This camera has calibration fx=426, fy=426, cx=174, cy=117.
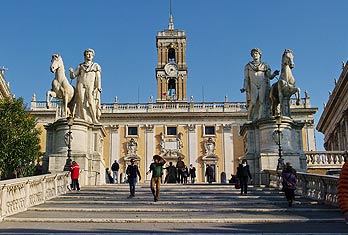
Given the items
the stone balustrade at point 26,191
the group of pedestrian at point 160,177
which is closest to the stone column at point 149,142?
the group of pedestrian at point 160,177

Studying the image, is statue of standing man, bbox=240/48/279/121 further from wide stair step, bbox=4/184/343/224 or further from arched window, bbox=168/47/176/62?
arched window, bbox=168/47/176/62

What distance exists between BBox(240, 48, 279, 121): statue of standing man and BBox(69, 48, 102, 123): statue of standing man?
7.31m

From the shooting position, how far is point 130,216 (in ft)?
34.2

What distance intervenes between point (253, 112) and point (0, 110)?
794 inches

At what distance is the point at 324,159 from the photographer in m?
21.6

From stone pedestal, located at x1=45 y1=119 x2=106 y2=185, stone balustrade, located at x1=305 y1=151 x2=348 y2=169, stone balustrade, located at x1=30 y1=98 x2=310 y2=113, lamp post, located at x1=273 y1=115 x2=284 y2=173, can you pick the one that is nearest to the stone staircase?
lamp post, located at x1=273 y1=115 x2=284 y2=173

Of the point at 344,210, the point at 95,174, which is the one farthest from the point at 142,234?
the point at 95,174

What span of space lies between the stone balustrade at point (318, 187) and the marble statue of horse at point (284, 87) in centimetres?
449

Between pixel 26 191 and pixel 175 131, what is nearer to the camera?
pixel 26 191

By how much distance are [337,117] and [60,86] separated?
130ft

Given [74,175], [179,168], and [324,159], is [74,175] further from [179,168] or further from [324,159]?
[324,159]

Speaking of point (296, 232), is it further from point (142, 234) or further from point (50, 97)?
point (50, 97)

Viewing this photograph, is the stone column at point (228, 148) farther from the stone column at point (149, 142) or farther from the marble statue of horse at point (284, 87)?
the marble statue of horse at point (284, 87)

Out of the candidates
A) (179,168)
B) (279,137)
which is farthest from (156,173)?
(179,168)
